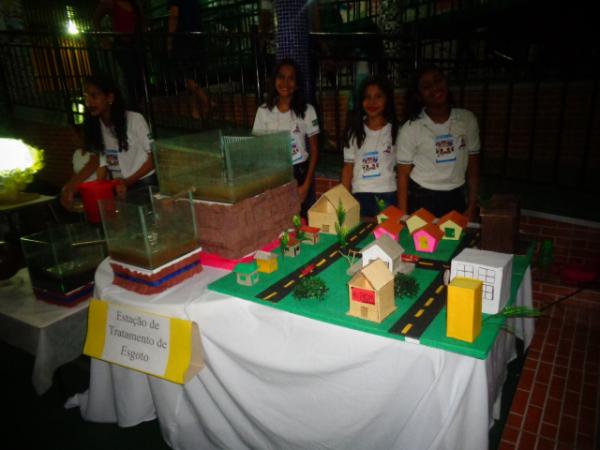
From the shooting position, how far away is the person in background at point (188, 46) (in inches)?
219

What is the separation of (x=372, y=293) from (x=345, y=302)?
205mm

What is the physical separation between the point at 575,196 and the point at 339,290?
2880 mm

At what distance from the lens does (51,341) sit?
212cm

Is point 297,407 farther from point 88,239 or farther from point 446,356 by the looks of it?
point 88,239

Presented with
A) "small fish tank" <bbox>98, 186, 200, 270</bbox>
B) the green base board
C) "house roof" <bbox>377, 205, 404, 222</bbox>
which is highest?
"small fish tank" <bbox>98, 186, 200, 270</bbox>

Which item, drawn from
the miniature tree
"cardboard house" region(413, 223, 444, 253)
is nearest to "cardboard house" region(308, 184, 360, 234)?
the miniature tree

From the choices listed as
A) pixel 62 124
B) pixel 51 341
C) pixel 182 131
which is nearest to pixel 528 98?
pixel 182 131

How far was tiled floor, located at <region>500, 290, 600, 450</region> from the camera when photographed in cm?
226

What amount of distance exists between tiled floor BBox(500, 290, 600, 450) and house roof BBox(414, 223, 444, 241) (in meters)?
1.01

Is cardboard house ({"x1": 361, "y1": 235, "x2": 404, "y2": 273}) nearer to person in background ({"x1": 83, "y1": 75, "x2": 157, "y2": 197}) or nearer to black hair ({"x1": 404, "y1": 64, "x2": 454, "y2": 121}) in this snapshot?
black hair ({"x1": 404, "y1": 64, "x2": 454, "y2": 121})

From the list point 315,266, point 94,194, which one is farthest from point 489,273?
point 94,194

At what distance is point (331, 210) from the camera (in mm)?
2428

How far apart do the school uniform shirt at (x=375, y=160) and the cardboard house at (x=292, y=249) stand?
105 cm

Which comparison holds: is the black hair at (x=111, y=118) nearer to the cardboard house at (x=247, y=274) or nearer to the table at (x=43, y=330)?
the table at (x=43, y=330)
